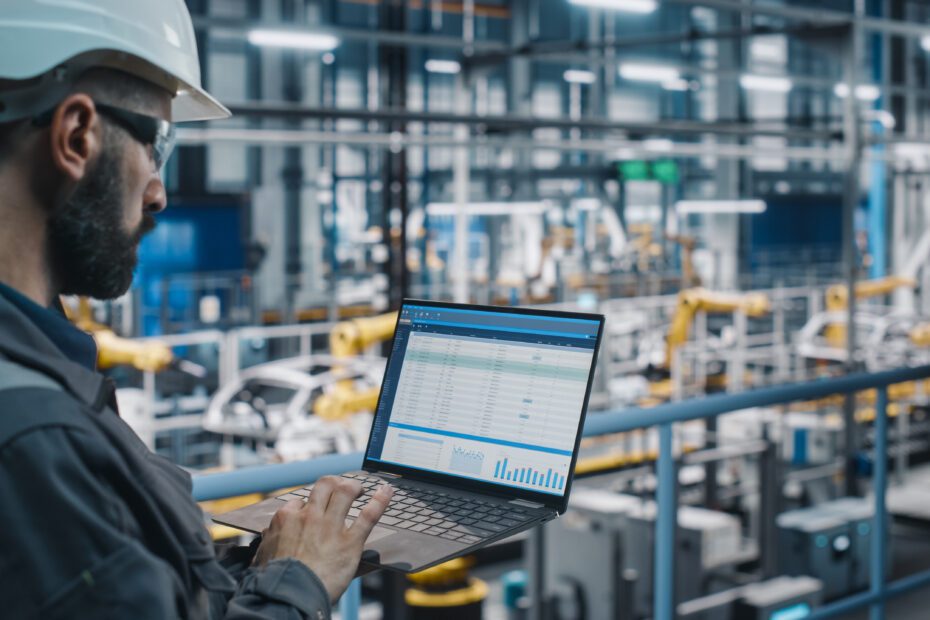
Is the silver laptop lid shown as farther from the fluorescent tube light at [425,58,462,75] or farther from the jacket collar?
the fluorescent tube light at [425,58,462,75]

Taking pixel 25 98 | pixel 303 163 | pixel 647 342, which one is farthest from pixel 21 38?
pixel 303 163

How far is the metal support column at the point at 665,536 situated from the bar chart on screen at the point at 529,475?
1255mm

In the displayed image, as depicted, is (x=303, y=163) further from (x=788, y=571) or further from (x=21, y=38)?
(x=21, y=38)

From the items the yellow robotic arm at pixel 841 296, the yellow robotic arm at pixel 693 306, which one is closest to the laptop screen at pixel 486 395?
the yellow robotic arm at pixel 693 306

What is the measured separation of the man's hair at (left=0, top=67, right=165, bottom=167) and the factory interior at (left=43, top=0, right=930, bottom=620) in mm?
560

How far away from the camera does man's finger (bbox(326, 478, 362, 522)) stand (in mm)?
1188

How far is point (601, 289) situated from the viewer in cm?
1720

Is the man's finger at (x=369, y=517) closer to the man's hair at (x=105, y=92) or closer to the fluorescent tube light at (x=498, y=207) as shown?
the man's hair at (x=105, y=92)

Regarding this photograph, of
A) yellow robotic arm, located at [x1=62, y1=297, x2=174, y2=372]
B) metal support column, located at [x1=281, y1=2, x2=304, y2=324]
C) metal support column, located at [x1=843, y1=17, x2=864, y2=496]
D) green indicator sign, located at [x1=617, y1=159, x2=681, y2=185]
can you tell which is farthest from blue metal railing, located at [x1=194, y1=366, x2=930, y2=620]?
metal support column, located at [x1=281, y1=2, x2=304, y2=324]

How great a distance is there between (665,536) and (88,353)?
6.33 ft

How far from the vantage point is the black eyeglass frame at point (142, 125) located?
98cm

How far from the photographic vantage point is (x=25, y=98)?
38.5 inches

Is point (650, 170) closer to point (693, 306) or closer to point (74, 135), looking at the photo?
point (693, 306)

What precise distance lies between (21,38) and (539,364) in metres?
0.80
